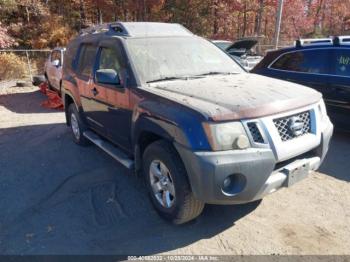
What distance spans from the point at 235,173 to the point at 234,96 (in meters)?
0.77

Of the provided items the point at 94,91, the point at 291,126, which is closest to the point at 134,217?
the point at 291,126

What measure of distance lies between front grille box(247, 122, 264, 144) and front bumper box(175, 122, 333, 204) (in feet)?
0.27

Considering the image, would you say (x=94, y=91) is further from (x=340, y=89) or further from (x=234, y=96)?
(x=340, y=89)

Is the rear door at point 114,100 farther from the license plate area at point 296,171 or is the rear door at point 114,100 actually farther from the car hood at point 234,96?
the license plate area at point 296,171

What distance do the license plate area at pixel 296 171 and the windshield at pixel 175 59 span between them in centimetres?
157

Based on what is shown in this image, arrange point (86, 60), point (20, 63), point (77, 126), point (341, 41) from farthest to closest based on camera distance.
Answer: point (20, 63) < point (77, 126) < point (341, 41) < point (86, 60)

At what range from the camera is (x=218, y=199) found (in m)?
2.77

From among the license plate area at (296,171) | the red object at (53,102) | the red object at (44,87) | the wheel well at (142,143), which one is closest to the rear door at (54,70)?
the red object at (53,102)

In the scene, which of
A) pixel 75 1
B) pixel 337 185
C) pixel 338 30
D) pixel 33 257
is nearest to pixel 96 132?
pixel 33 257

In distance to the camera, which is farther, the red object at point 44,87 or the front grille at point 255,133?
the red object at point 44,87

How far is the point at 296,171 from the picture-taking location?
9.85 feet

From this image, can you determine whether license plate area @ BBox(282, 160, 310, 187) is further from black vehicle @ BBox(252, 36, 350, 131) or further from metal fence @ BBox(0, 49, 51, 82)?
metal fence @ BBox(0, 49, 51, 82)

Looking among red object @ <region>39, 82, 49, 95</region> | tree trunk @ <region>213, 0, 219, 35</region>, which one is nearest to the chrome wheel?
red object @ <region>39, 82, 49, 95</region>

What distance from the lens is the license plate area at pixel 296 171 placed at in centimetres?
294
